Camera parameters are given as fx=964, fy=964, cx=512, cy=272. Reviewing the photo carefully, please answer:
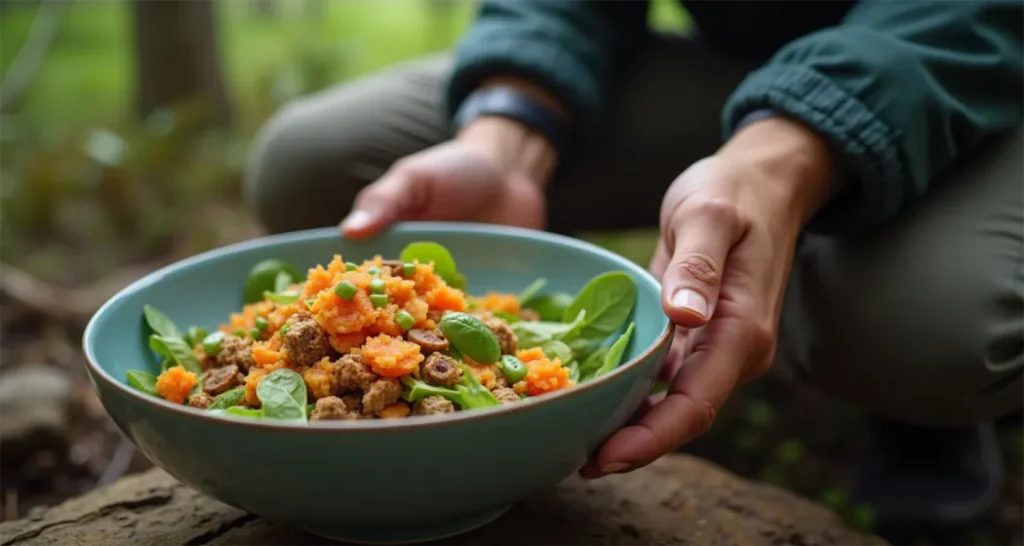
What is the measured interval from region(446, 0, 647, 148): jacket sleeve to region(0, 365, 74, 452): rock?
864mm

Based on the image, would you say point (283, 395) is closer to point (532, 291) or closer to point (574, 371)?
point (574, 371)

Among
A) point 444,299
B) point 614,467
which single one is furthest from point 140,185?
point 614,467

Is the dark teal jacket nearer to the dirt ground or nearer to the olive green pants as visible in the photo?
the olive green pants

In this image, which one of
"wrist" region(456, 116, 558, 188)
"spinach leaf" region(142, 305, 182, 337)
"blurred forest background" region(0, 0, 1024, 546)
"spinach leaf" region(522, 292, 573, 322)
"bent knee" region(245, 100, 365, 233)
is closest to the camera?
"spinach leaf" region(142, 305, 182, 337)

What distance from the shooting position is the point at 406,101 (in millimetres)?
1938

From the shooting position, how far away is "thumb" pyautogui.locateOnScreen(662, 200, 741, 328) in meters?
0.99

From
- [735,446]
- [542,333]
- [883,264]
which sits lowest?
[735,446]

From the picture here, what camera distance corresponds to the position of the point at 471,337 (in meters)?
1.01

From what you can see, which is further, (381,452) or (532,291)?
(532,291)

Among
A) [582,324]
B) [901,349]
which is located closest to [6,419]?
[582,324]

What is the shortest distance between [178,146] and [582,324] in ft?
6.50

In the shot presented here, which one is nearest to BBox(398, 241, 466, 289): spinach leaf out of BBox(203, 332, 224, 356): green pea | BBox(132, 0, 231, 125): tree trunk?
BBox(203, 332, 224, 356): green pea

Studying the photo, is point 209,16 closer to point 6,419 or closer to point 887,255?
point 6,419

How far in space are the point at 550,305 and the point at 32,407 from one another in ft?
3.19
